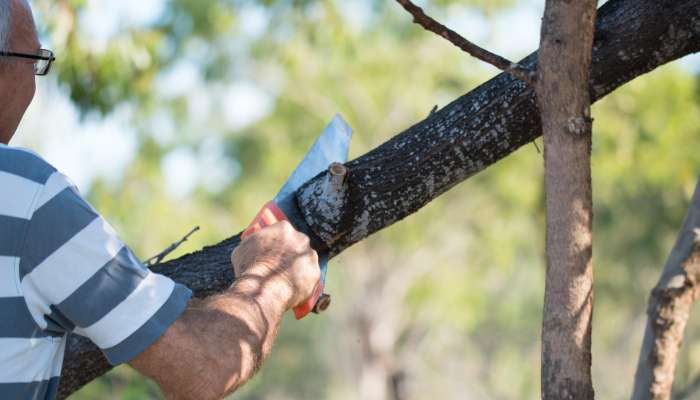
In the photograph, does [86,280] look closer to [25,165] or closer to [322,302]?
[25,165]

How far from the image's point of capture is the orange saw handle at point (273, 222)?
7.55ft

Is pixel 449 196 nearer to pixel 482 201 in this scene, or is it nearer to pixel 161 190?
pixel 482 201

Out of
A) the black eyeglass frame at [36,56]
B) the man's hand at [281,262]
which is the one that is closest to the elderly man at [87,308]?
the man's hand at [281,262]

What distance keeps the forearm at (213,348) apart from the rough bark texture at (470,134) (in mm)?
836

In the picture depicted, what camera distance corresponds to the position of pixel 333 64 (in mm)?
21641

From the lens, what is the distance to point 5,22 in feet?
6.64

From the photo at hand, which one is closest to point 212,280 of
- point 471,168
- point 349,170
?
point 349,170

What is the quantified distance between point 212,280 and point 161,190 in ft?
43.7

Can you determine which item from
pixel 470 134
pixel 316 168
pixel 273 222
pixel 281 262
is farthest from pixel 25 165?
pixel 470 134

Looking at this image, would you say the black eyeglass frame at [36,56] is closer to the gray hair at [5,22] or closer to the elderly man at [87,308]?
the gray hair at [5,22]

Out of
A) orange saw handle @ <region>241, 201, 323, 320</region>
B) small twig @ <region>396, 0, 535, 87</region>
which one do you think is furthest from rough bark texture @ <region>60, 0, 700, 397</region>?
small twig @ <region>396, 0, 535, 87</region>

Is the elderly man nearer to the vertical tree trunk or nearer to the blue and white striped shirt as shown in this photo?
the blue and white striped shirt

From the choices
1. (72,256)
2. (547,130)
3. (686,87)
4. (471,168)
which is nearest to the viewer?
(72,256)

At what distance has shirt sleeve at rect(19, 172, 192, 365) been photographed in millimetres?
1764
